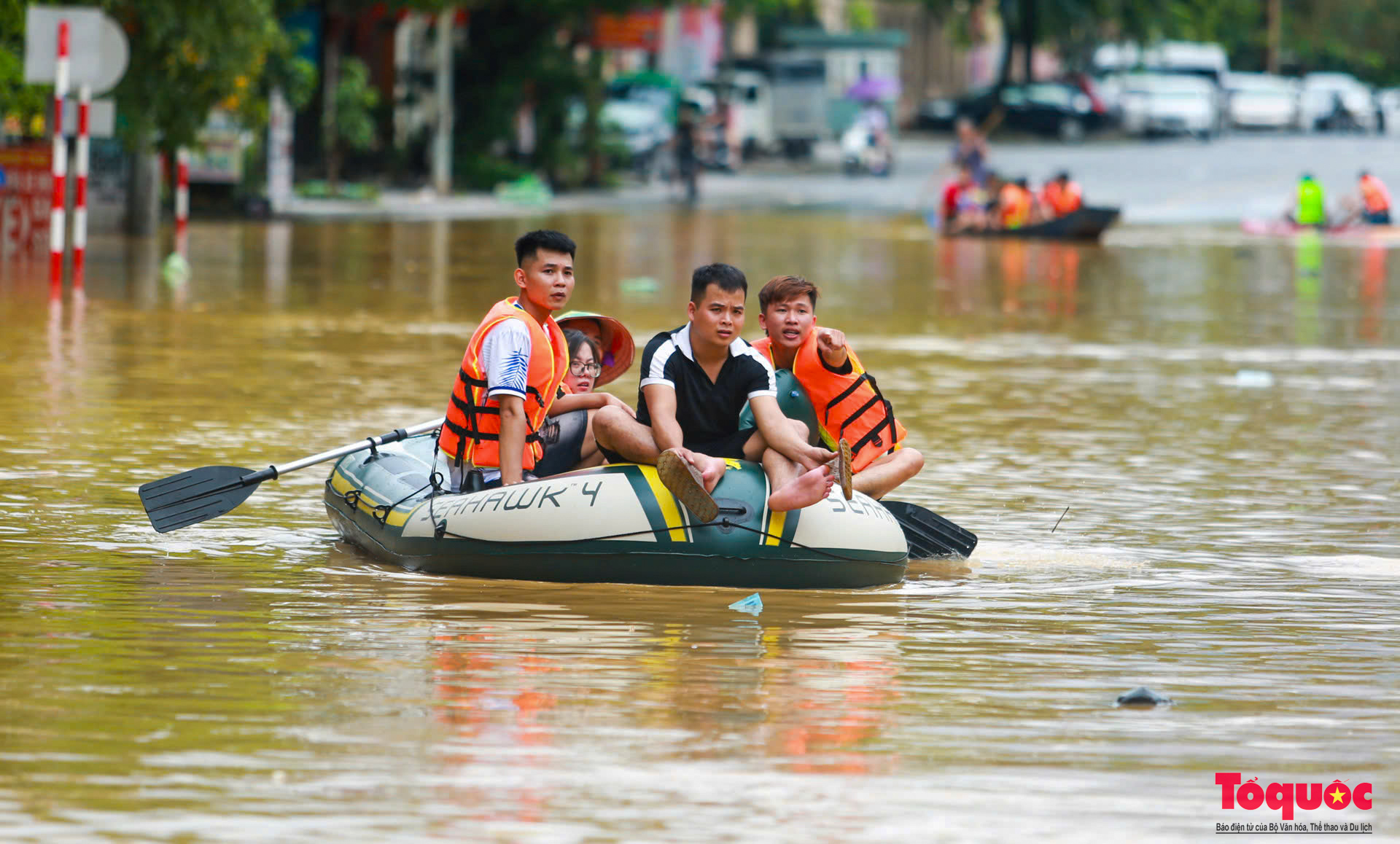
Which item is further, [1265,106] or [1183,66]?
[1183,66]

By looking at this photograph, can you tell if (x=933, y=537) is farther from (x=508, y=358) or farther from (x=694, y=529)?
(x=508, y=358)

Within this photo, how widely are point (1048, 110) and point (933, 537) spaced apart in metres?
54.7

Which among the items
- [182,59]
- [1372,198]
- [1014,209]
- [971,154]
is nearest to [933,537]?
[182,59]

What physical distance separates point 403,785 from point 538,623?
2051mm

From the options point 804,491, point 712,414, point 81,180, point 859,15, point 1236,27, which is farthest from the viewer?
point 859,15

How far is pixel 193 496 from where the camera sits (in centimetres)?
889

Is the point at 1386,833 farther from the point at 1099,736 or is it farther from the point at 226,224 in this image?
the point at 226,224

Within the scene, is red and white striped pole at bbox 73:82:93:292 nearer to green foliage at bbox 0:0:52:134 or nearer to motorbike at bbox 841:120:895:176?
green foliage at bbox 0:0:52:134

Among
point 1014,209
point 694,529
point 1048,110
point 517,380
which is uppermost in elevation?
point 1048,110

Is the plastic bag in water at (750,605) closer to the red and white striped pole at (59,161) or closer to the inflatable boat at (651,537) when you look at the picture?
Answer: the inflatable boat at (651,537)

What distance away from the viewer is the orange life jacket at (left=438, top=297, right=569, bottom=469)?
836cm

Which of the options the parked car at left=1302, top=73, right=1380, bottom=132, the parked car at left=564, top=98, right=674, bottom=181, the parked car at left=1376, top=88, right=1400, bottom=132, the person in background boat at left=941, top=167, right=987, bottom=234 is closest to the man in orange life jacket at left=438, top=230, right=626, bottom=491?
the person in background boat at left=941, top=167, right=987, bottom=234

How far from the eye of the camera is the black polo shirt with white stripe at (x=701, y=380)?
8297mm

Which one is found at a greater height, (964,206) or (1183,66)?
(1183,66)
